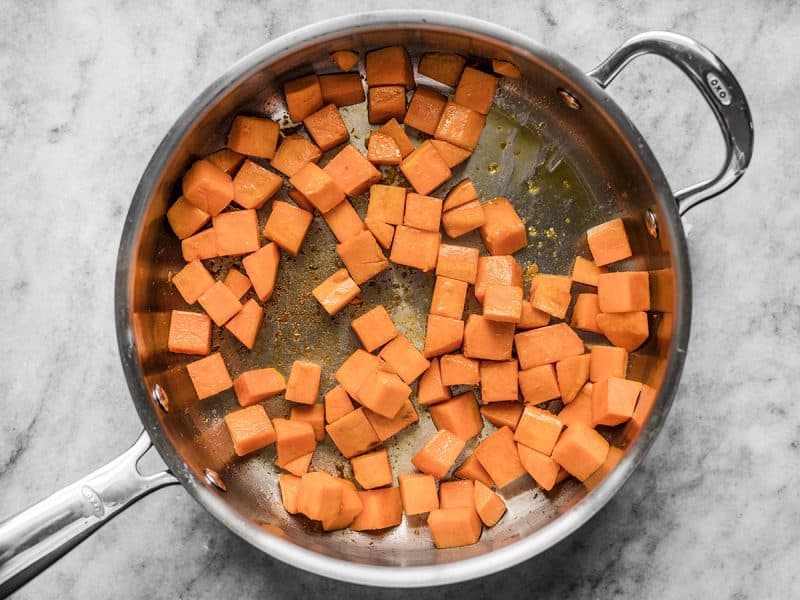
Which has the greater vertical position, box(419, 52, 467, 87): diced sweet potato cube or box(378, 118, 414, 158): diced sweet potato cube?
box(419, 52, 467, 87): diced sweet potato cube

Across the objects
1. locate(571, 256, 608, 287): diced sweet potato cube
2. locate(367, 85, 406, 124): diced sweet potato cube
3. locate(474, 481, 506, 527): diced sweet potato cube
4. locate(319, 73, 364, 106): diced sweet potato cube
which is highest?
locate(319, 73, 364, 106): diced sweet potato cube

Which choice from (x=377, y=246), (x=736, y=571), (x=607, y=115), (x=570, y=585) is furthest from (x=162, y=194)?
(x=736, y=571)

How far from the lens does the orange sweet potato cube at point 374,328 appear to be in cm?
193

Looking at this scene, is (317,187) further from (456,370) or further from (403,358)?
(456,370)

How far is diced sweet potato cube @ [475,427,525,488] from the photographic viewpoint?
196 centimetres

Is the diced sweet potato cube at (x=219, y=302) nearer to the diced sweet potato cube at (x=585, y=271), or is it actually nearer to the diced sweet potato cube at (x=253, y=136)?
the diced sweet potato cube at (x=253, y=136)

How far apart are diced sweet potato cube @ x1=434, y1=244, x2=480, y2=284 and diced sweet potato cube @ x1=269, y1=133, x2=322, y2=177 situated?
1.39 feet

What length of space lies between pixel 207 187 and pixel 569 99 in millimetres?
955

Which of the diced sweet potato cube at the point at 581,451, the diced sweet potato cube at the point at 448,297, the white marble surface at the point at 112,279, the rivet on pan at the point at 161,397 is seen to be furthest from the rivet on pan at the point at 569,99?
the rivet on pan at the point at 161,397

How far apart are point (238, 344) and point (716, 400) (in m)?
1.30

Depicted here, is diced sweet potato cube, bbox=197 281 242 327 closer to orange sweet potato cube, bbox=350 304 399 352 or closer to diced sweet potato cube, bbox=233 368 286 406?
diced sweet potato cube, bbox=233 368 286 406

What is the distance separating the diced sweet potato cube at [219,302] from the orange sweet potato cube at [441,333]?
51 centimetres

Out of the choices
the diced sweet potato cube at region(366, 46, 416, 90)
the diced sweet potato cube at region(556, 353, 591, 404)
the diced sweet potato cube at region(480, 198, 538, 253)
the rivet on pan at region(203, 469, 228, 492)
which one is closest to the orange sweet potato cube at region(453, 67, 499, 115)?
the diced sweet potato cube at region(366, 46, 416, 90)

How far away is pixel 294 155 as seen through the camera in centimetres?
196
